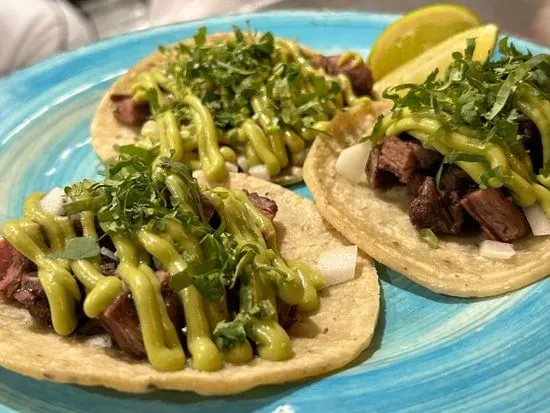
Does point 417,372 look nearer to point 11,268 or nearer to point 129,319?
point 129,319

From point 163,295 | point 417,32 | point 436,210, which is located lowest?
point 436,210

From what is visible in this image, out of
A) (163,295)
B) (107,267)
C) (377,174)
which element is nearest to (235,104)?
(377,174)

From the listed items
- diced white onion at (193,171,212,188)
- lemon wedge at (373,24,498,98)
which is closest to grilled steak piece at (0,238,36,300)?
diced white onion at (193,171,212,188)

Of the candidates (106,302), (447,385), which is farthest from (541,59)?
(106,302)

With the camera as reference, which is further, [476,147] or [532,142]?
[532,142]

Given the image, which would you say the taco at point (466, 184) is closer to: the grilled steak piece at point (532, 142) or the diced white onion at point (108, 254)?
the grilled steak piece at point (532, 142)

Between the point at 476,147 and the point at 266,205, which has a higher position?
the point at 476,147

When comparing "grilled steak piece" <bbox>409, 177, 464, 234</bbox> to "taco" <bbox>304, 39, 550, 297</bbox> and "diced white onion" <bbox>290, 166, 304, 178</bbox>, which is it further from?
"diced white onion" <bbox>290, 166, 304, 178</bbox>
